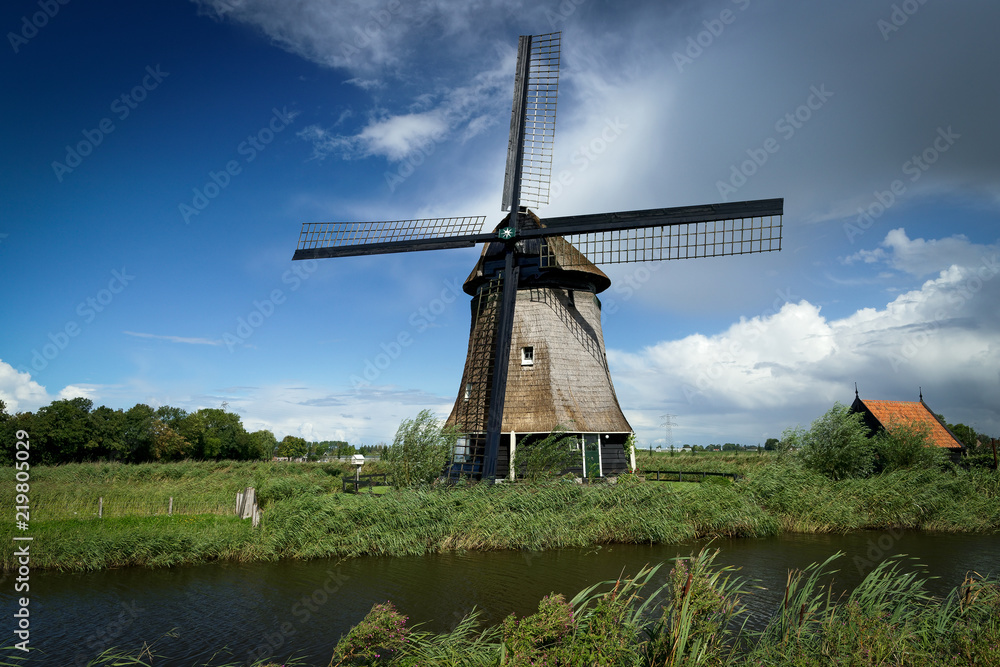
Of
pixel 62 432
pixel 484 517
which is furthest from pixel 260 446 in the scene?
pixel 484 517

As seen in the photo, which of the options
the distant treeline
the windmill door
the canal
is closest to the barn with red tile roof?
the canal

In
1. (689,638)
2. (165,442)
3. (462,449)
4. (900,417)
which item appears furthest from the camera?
(165,442)

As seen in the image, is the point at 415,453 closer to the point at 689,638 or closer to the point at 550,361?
the point at 550,361

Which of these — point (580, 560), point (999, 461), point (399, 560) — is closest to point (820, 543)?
point (580, 560)

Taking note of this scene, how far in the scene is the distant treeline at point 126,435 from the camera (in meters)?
39.0

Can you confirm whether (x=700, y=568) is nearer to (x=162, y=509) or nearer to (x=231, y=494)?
(x=162, y=509)

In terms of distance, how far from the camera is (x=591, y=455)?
56.2ft

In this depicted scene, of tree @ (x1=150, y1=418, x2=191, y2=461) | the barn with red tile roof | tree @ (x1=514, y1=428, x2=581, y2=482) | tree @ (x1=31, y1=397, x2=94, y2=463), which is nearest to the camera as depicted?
tree @ (x1=514, y1=428, x2=581, y2=482)

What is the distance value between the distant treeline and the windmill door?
30.5 m

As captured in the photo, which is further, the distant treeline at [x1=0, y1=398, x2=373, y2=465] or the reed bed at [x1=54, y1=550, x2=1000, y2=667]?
the distant treeline at [x1=0, y1=398, x2=373, y2=465]

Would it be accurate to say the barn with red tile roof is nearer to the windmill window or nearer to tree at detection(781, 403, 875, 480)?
tree at detection(781, 403, 875, 480)

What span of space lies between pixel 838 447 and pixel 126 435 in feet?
166

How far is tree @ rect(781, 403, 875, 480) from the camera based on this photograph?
714 inches

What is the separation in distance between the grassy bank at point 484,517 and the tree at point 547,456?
1206 millimetres
